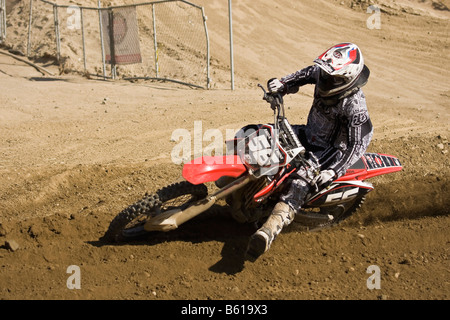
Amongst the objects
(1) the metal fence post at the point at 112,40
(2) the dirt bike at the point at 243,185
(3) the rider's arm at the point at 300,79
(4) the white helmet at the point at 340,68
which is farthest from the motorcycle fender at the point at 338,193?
(1) the metal fence post at the point at 112,40

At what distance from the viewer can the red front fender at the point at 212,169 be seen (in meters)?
4.28

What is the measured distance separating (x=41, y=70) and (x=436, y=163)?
11904mm

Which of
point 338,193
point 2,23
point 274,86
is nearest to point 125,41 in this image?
point 2,23

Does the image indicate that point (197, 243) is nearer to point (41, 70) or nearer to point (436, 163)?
point (436, 163)

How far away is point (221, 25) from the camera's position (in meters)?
16.7

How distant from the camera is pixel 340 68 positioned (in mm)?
4438

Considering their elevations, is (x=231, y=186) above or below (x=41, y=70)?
above

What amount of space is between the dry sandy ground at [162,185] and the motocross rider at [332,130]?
475 mm

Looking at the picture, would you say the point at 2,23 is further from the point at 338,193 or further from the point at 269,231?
the point at 269,231

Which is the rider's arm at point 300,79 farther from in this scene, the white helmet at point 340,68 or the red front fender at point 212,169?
the red front fender at point 212,169

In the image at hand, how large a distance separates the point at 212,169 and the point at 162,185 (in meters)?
2.17

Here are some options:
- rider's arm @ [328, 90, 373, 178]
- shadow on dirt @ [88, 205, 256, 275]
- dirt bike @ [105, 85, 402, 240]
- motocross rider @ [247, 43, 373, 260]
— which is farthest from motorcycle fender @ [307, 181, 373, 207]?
shadow on dirt @ [88, 205, 256, 275]

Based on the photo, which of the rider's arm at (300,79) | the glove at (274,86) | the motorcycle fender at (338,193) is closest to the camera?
the glove at (274,86)

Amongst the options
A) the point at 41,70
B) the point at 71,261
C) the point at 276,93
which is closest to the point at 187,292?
the point at 71,261
